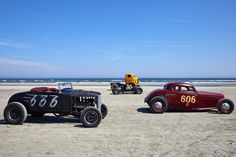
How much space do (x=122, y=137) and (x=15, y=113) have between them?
4.36m

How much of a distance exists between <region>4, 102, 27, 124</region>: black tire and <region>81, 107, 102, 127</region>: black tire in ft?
7.16

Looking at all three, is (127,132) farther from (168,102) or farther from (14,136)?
(168,102)

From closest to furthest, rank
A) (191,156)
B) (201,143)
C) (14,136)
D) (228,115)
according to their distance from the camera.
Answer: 1. (191,156)
2. (201,143)
3. (14,136)
4. (228,115)

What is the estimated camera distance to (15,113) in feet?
32.3

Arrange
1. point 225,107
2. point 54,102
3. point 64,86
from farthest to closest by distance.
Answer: point 225,107 < point 64,86 < point 54,102

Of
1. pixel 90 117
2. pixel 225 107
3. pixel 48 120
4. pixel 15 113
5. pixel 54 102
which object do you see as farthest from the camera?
pixel 225 107

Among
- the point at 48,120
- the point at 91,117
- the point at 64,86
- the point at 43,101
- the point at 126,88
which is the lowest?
the point at 48,120

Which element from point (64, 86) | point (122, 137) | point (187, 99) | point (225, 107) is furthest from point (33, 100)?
point (225, 107)

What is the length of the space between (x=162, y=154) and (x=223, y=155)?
1412 millimetres

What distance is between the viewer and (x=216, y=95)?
13.5 metres

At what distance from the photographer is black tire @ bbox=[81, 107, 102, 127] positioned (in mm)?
9414

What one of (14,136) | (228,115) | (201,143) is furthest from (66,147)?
(228,115)

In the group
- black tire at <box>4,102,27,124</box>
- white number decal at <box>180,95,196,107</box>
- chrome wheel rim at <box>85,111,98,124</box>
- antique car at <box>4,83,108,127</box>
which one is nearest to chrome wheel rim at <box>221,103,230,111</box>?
white number decal at <box>180,95,196,107</box>

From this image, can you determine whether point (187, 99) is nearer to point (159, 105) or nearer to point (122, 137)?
point (159, 105)
